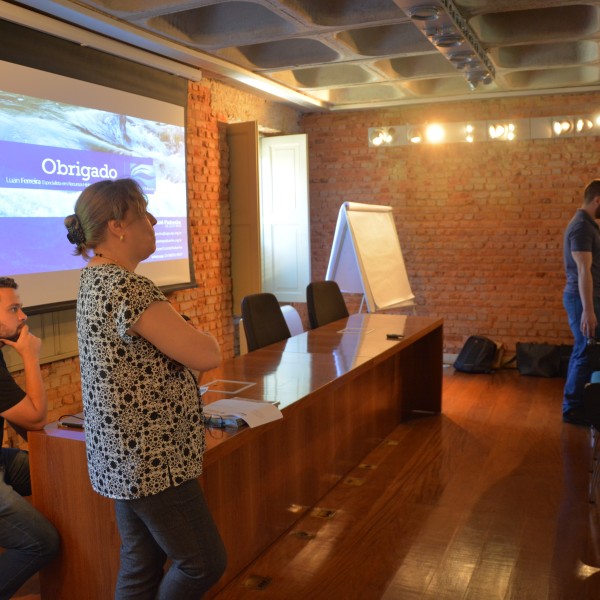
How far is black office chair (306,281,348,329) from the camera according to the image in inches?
203

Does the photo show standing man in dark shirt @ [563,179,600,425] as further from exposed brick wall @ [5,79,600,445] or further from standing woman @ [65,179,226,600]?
standing woman @ [65,179,226,600]

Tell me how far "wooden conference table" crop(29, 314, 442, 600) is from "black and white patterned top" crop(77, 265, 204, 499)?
0.43m

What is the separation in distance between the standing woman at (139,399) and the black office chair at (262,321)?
7.74 feet

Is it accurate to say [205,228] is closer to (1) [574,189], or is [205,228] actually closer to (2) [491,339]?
(2) [491,339]

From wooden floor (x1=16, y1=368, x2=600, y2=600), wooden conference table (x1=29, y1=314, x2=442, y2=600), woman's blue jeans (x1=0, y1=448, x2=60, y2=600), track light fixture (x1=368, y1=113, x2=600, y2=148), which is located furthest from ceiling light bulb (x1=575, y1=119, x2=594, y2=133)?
woman's blue jeans (x1=0, y1=448, x2=60, y2=600)

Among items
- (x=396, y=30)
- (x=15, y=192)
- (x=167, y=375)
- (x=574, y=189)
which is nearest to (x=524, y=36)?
(x=396, y=30)

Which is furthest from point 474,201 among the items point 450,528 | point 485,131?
point 450,528

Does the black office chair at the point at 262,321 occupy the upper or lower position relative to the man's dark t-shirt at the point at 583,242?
lower

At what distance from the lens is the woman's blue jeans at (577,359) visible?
16.2ft

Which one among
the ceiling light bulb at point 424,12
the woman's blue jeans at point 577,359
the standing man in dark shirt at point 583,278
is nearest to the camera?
the ceiling light bulb at point 424,12

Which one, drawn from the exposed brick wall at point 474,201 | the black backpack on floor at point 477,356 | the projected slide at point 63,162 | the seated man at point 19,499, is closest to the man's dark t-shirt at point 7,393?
the seated man at point 19,499

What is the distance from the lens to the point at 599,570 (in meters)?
2.91

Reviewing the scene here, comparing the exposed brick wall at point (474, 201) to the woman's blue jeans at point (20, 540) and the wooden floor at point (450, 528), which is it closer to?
the wooden floor at point (450, 528)

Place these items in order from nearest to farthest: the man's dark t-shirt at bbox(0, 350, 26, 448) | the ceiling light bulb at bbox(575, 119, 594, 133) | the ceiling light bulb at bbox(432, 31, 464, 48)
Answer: the man's dark t-shirt at bbox(0, 350, 26, 448) < the ceiling light bulb at bbox(432, 31, 464, 48) < the ceiling light bulb at bbox(575, 119, 594, 133)
